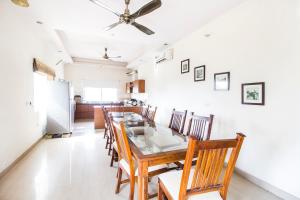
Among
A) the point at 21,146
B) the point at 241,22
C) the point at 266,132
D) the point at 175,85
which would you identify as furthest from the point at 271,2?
the point at 21,146

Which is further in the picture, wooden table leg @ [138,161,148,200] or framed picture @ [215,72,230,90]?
framed picture @ [215,72,230,90]

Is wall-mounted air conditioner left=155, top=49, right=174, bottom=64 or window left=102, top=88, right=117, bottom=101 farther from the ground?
wall-mounted air conditioner left=155, top=49, right=174, bottom=64

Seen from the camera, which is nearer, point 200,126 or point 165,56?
point 200,126

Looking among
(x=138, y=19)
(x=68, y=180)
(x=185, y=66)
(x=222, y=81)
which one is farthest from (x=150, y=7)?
(x=68, y=180)

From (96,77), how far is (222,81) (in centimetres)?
672

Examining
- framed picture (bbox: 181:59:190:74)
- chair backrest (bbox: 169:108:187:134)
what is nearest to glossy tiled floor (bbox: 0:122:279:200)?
chair backrest (bbox: 169:108:187:134)

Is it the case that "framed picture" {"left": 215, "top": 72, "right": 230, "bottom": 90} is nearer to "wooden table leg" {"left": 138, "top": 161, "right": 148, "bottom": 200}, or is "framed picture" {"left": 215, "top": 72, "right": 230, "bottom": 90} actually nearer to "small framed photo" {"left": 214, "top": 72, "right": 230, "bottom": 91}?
"small framed photo" {"left": 214, "top": 72, "right": 230, "bottom": 91}

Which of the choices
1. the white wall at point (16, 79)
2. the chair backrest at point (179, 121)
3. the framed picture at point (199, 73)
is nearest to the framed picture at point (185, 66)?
the framed picture at point (199, 73)

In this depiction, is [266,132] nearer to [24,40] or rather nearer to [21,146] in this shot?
[21,146]

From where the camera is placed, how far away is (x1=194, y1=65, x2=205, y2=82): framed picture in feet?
10.6

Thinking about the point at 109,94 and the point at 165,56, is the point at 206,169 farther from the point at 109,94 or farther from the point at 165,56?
the point at 109,94

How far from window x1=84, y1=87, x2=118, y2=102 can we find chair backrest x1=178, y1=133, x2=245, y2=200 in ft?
25.4

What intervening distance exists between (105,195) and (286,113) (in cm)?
242

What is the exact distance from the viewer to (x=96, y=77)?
8047 mm
